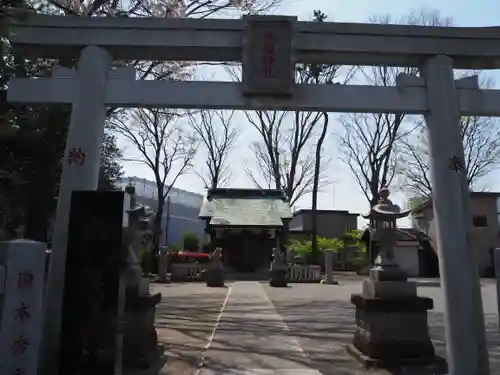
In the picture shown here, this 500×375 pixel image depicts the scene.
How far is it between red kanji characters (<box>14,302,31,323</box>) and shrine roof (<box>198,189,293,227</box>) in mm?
23916

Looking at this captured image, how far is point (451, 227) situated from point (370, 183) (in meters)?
23.8

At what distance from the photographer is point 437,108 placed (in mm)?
6277

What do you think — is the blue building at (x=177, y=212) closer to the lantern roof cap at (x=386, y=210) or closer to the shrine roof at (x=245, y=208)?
the shrine roof at (x=245, y=208)

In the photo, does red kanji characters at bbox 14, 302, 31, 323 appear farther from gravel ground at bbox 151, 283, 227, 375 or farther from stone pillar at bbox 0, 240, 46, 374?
gravel ground at bbox 151, 283, 227, 375

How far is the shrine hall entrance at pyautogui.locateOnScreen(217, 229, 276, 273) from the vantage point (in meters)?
29.3

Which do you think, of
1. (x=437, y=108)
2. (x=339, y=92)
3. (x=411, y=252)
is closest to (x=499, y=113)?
(x=437, y=108)

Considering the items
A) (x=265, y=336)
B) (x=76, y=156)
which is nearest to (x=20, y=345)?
(x=76, y=156)

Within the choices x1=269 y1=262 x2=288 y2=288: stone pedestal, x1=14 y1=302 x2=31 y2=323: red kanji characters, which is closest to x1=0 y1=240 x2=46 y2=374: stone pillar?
x1=14 y1=302 x2=31 y2=323: red kanji characters

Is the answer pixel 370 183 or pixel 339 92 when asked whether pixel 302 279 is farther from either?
pixel 339 92

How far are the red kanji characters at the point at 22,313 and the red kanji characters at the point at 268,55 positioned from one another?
3847mm

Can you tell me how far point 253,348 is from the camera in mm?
7957

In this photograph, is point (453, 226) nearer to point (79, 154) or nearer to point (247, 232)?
point (79, 154)

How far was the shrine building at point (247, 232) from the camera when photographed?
28750 millimetres

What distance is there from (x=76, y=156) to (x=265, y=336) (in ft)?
16.3
